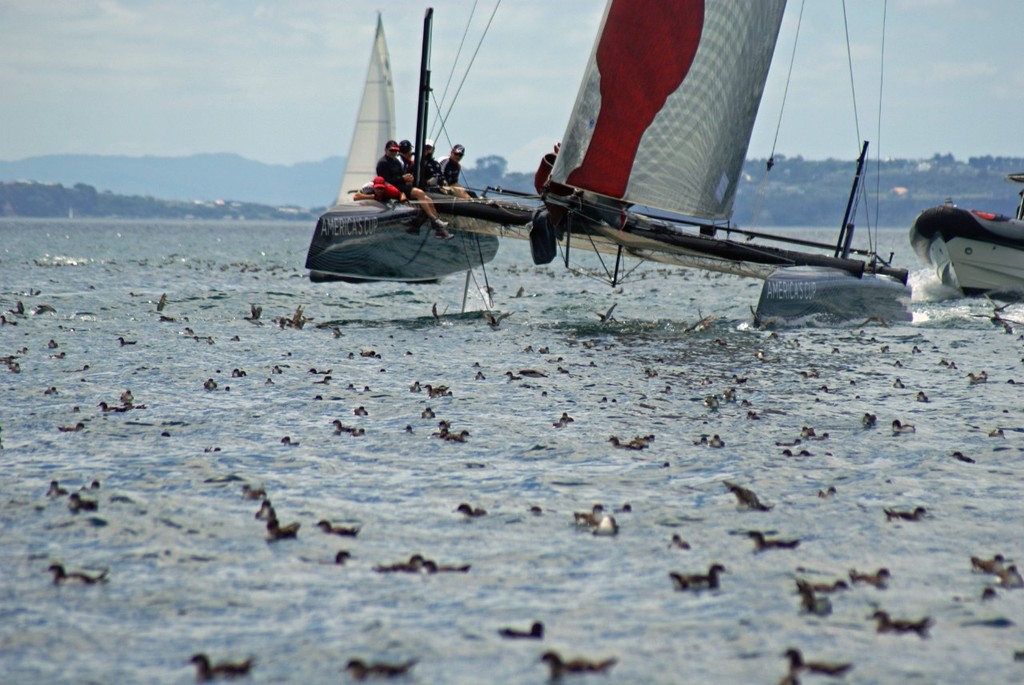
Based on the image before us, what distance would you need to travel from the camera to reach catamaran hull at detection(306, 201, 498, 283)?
929 inches

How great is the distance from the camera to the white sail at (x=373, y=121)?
197 feet

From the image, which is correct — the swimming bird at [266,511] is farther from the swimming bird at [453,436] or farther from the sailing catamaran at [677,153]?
the sailing catamaran at [677,153]

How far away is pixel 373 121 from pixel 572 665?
185 ft

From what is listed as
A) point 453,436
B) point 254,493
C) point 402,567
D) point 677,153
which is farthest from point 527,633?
point 677,153

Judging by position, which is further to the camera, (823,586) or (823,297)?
(823,297)

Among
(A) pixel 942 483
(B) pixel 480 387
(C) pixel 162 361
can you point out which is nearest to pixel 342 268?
(C) pixel 162 361

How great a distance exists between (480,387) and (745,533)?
7895 mm

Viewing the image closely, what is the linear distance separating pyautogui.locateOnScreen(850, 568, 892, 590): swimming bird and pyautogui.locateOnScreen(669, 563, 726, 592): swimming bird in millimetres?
964

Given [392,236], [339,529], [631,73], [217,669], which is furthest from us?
[392,236]

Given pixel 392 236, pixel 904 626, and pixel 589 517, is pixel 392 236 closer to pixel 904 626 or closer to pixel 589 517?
pixel 589 517

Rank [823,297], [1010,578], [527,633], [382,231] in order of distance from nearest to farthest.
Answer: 1. [527,633]
2. [1010,578]
3. [382,231]
4. [823,297]

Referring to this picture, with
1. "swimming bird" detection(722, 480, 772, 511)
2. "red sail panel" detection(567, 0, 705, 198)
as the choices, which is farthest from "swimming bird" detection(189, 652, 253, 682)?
"red sail panel" detection(567, 0, 705, 198)

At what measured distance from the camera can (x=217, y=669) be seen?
6.29 meters

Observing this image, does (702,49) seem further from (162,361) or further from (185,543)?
(185,543)
